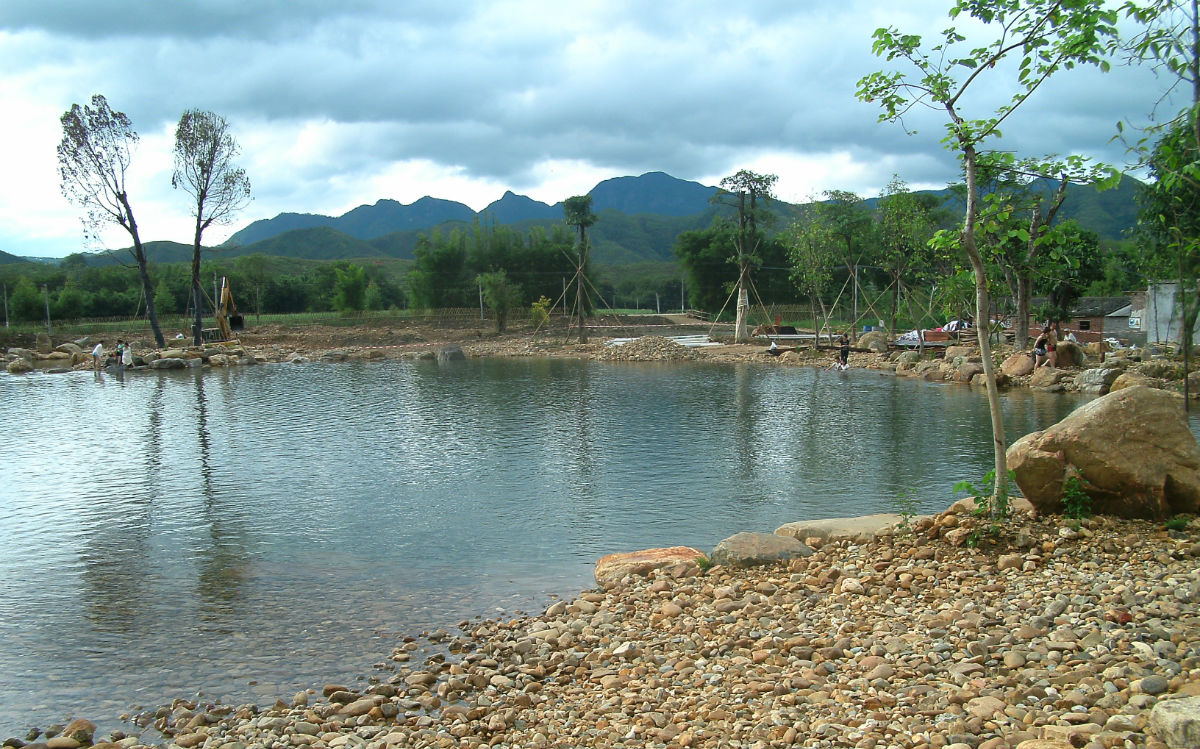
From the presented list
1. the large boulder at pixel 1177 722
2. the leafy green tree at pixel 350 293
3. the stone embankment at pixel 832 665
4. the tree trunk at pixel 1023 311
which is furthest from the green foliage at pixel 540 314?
the large boulder at pixel 1177 722

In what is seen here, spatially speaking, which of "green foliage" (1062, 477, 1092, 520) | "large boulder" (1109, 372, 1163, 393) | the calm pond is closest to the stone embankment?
"green foliage" (1062, 477, 1092, 520)

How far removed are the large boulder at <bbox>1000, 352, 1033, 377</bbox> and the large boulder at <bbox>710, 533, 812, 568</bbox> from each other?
73.3 ft

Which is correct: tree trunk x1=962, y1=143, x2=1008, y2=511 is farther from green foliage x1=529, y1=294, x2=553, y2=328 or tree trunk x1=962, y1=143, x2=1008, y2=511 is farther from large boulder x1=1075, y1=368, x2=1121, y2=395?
green foliage x1=529, y1=294, x2=553, y2=328

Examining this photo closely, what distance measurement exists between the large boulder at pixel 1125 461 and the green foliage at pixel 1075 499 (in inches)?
2.2

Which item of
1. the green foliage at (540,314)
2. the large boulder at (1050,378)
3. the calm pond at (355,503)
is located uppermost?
the green foliage at (540,314)

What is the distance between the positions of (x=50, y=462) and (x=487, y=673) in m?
15.3

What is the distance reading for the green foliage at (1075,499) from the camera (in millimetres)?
8441

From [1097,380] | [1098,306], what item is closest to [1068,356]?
[1097,380]

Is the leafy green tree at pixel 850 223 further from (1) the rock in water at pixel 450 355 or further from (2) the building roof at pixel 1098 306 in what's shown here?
(1) the rock in water at pixel 450 355

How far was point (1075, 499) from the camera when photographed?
8500 millimetres

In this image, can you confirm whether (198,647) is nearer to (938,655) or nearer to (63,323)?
(938,655)

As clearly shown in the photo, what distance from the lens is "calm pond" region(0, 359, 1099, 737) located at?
787cm

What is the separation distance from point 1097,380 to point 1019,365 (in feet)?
13.1

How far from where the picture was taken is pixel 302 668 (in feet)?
23.9
